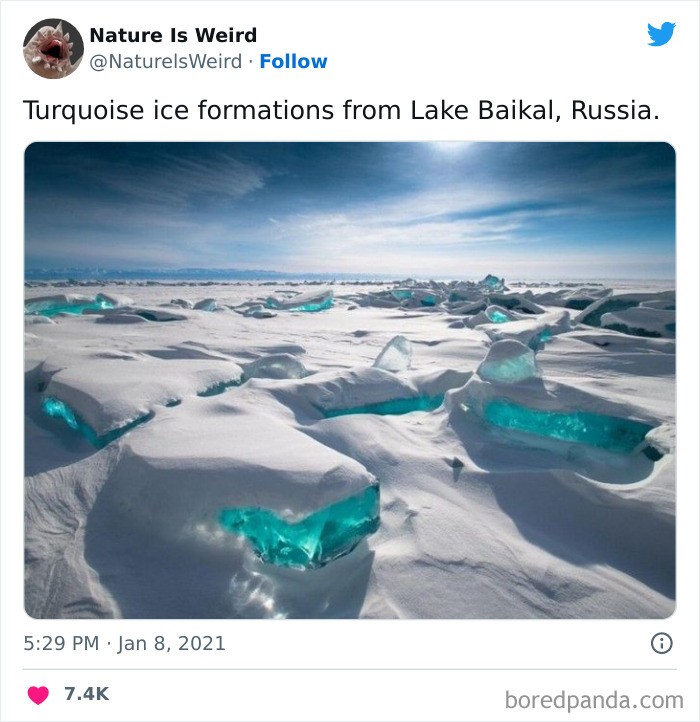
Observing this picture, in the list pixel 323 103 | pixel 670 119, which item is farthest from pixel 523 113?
pixel 323 103

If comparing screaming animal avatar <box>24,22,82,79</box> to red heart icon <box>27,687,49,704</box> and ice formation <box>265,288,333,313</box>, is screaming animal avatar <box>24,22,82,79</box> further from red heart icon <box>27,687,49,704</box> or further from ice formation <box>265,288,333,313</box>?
ice formation <box>265,288,333,313</box>

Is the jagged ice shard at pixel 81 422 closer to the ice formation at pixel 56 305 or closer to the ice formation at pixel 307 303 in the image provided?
the ice formation at pixel 56 305

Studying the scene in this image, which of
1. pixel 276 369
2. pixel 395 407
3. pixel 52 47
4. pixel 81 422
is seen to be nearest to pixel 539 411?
pixel 395 407

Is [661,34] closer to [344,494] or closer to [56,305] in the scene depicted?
[344,494]

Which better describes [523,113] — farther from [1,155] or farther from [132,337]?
[132,337]

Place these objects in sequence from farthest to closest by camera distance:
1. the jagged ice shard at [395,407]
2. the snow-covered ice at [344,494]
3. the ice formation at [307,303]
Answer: the ice formation at [307,303]
the jagged ice shard at [395,407]
the snow-covered ice at [344,494]

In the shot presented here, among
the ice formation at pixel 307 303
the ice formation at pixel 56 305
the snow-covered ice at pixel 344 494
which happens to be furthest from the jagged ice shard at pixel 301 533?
the ice formation at pixel 307 303
